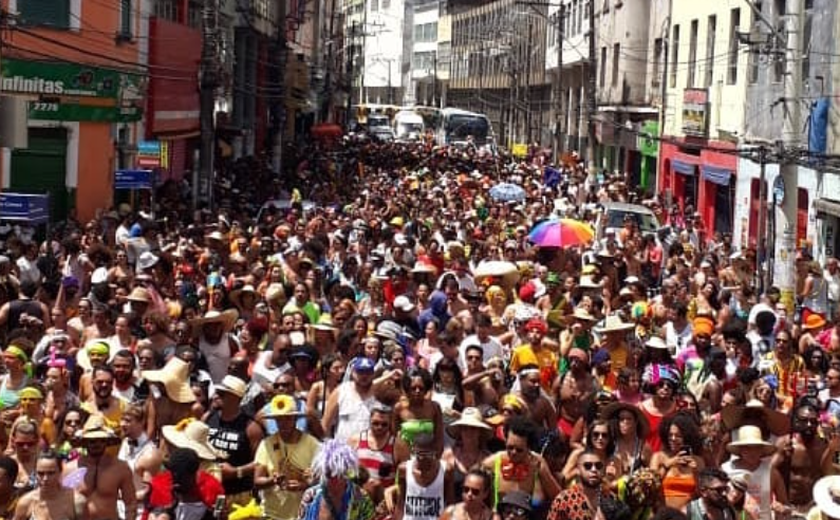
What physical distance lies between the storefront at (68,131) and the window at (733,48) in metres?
12.7

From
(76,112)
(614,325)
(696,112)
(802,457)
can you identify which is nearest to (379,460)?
(802,457)

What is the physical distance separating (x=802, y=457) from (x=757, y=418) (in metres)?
0.38

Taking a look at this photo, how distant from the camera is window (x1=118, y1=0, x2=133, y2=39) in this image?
31703 millimetres

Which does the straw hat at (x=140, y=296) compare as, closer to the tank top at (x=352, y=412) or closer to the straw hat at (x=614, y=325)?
the tank top at (x=352, y=412)

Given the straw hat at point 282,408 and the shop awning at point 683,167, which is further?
the shop awning at point 683,167

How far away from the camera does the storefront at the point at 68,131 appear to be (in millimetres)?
27391

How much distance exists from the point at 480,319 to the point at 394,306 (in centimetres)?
158

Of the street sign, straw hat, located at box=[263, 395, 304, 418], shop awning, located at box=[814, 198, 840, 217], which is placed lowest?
straw hat, located at box=[263, 395, 304, 418]

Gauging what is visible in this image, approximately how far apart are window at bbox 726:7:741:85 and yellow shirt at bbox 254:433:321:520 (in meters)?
25.8

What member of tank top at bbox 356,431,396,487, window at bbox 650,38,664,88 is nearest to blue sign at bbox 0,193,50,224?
tank top at bbox 356,431,396,487

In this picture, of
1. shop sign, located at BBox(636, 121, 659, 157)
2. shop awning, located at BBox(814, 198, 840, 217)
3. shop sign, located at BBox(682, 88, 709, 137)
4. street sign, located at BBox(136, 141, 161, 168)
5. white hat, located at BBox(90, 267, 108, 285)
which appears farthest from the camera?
shop sign, located at BBox(636, 121, 659, 157)

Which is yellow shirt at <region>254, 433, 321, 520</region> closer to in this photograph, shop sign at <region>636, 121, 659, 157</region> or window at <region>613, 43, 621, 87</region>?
shop sign at <region>636, 121, 659, 157</region>

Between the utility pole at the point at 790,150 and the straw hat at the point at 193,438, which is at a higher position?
the utility pole at the point at 790,150

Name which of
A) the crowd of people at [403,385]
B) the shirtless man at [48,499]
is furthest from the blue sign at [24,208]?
the shirtless man at [48,499]
